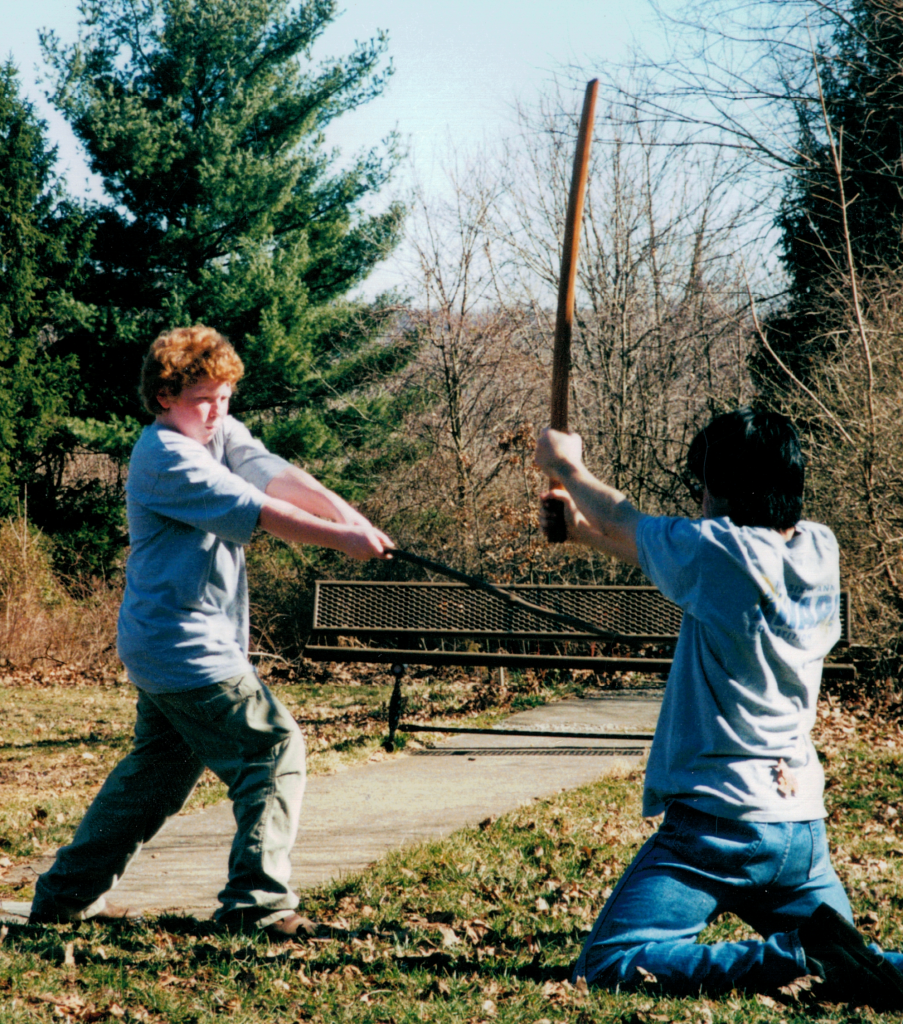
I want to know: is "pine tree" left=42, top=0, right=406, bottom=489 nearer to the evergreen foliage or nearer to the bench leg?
the evergreen foliage

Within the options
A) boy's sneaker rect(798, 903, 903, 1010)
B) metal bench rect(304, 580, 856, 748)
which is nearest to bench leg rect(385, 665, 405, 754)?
metal bench rect(304, 580, 856, 748)

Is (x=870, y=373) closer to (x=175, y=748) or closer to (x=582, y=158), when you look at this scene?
(x=582, y=158)

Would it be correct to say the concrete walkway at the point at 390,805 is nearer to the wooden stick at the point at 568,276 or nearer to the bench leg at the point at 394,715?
the bench leg at the point at 394,715

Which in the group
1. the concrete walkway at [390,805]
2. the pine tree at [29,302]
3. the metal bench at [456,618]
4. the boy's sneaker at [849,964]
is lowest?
the concrete walkway at [390,805]

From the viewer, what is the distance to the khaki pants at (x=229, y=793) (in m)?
3.22

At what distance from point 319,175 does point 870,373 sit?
477 inches

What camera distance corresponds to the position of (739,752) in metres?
2.53

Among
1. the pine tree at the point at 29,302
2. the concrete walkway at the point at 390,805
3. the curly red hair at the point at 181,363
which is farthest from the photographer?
the pine tree at the point at 29,302

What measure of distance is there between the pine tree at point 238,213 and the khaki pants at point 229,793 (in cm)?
1319

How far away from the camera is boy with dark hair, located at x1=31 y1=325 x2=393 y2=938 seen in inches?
124

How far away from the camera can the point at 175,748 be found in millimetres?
3461

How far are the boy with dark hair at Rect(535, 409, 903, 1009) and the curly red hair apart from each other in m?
1.40

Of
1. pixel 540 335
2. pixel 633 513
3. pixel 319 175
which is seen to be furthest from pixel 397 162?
pixel 633 513

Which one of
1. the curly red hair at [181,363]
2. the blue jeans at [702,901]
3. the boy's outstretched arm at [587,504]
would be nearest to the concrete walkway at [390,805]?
the blue jeans at [702,901]
